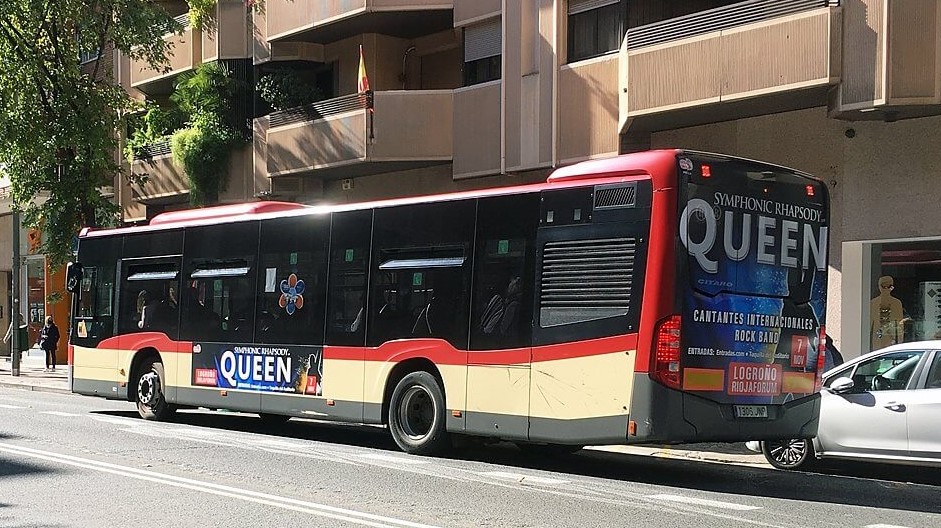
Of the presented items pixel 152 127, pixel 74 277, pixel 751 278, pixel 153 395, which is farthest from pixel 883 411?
pixel 152 127

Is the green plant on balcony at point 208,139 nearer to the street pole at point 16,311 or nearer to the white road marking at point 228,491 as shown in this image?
the street pole at point 16,311

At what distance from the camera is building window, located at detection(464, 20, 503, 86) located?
78.8ft

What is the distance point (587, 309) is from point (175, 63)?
2464cm

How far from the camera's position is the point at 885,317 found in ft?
61.3

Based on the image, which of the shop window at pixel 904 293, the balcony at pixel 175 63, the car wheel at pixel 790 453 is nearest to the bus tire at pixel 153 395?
the car wheel at pixel 790 453

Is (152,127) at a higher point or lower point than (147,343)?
higher

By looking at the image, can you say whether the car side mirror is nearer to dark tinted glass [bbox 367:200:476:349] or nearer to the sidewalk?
dark tinted glass [bbox 367:200:476:349]

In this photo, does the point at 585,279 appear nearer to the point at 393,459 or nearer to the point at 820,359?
the point at 820,359

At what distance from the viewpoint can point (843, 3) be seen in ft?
55.6

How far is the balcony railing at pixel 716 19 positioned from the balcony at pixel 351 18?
19.9 ft

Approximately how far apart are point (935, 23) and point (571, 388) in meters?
7.30

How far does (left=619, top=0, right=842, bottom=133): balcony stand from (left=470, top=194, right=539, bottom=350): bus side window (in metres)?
5.58

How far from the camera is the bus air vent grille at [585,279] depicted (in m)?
12.2

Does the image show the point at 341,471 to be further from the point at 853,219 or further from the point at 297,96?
the point at 297,96
